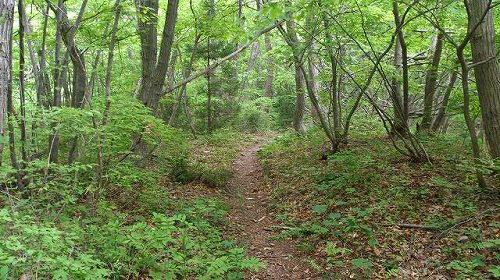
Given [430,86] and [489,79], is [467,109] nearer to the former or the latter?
[489,79]

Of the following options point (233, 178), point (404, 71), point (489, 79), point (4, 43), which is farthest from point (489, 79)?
point (4, 43)

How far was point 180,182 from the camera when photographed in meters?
9.04

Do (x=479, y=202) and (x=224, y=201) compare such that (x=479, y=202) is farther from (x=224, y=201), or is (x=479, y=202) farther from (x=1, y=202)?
(x=1, y=202)

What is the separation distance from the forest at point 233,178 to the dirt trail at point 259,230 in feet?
0.12

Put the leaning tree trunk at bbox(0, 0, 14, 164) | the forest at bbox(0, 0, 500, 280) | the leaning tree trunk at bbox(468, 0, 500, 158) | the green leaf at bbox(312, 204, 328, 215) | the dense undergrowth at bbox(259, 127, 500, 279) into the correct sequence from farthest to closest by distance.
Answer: the green leaf at bbox(312, 204, 328, 215) < the leaning tree trunk at bbox(468, 0, 500, 158) < the dense undergrowth at bbox(259, 127, 500, 279) < the forest at bbox(0, 0, 500, 280) < the leaning tree trunk at bbox(0, 0, 14, 164)

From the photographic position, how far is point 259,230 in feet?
22.6

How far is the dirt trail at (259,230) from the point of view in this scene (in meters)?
5.34

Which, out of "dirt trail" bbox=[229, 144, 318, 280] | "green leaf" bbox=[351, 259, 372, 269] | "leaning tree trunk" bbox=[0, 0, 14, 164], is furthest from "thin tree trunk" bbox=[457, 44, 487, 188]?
"leaning tree trunk" bbox=[0, 0, 14, 164]

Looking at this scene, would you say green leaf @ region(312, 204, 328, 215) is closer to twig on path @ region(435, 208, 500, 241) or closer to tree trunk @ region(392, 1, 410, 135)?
twig on path @ region(435, 208, 500, 241)

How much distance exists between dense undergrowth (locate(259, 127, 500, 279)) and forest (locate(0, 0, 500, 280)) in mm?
28

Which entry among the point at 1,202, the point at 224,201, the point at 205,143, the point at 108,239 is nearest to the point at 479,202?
the point at 224,201

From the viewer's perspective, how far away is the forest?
4.25m

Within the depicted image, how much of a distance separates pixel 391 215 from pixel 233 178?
17.0ft

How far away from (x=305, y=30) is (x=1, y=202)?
7.10 metres
